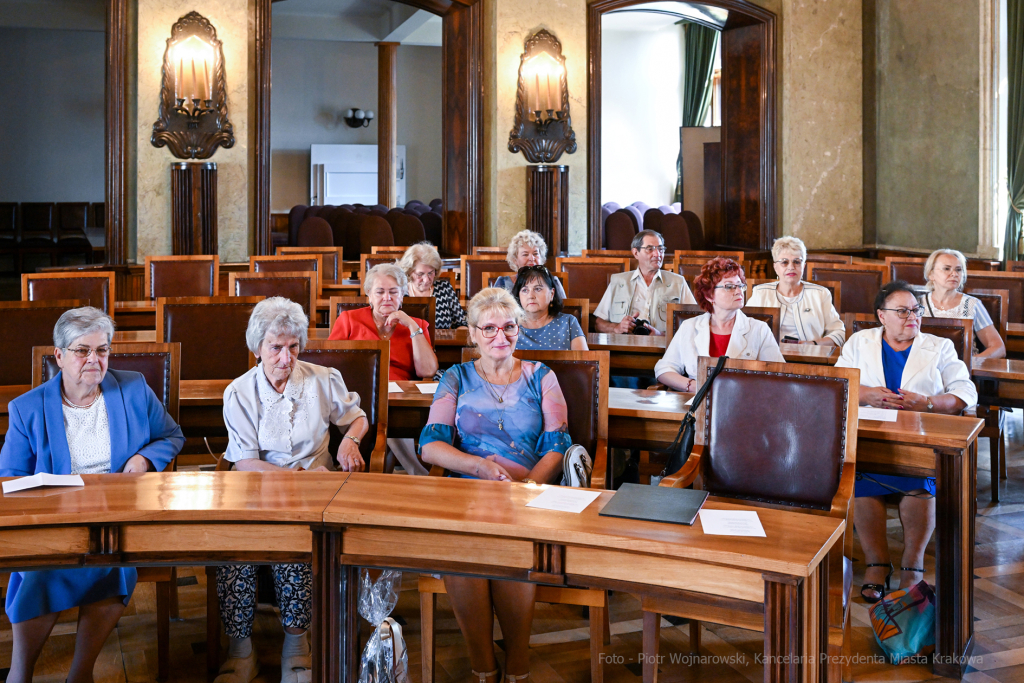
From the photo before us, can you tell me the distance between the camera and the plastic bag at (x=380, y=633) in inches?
92.1

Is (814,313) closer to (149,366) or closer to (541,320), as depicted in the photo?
(541,320)

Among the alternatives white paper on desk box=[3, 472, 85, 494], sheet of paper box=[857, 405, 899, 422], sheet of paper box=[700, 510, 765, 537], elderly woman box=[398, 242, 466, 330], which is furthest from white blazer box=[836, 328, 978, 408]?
white paper on desk box=[3, 472, 85, 494]

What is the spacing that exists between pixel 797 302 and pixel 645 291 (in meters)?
0.99

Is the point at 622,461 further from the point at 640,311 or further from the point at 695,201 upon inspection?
the point at 695,201

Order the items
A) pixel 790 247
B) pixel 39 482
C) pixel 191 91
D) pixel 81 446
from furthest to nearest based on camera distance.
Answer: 1. pixel 191 91
2. pixel 790 247
3. pixel 81 446
4. pixel 39 482

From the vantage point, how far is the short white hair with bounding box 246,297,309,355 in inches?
114

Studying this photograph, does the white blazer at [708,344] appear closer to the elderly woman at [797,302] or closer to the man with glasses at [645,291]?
the elderly woman at [797,302]

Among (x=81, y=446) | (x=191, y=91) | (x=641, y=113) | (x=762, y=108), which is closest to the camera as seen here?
(x=81, y=446)

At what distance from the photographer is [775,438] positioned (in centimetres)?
276

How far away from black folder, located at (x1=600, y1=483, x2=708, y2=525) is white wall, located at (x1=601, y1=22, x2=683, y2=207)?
13.3 m

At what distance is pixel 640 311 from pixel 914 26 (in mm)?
5211

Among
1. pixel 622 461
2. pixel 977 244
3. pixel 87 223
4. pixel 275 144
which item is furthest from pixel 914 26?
pixel 87 223

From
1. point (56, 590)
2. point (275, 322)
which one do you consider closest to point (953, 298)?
point (275, 322)

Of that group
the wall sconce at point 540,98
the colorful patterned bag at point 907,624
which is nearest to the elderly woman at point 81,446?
the colorful patterned bag at point 907,624
